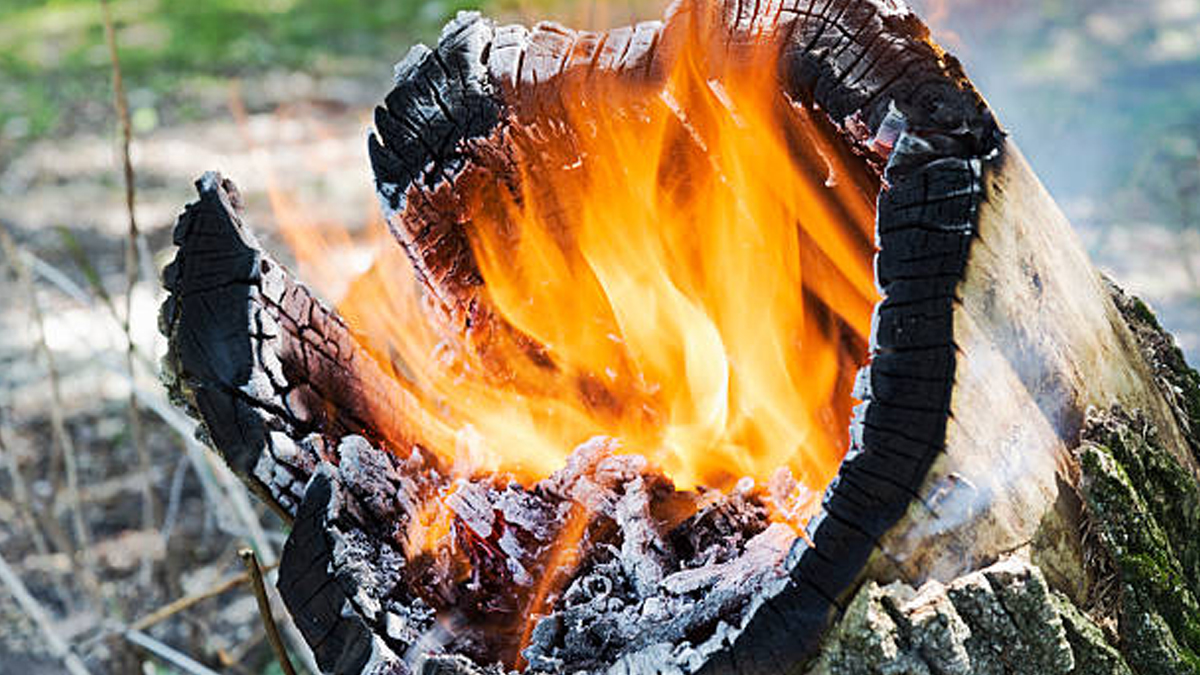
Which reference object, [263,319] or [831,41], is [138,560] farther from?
[831,41]

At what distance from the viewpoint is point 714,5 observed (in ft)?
5.91

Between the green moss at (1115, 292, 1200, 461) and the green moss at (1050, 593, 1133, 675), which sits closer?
the green moss at (1050, 593, 1133, 675)

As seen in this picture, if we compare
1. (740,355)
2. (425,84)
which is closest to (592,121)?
(425,84)

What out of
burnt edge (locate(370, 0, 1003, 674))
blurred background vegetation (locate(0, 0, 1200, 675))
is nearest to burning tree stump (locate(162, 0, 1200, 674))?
burnt edge (locate(370, 0, 1003, 674))

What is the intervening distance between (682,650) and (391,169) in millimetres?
1063

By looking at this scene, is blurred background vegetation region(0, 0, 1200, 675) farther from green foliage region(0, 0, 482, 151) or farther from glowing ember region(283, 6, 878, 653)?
glowing ember region(283, 6, 878, 653)

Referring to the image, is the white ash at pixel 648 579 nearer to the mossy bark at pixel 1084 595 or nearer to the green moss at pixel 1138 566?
the mossy bark at pixel 1084 595

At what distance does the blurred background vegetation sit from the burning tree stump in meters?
0.31

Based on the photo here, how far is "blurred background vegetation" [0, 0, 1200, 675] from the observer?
11.8ft

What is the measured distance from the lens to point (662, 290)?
2.15 metres

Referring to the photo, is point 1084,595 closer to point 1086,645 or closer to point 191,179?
point 1086,645

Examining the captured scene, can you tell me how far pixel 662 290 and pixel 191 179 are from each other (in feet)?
17.8

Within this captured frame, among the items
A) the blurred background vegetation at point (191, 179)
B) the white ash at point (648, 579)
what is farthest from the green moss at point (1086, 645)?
the blurred background vegetation at point (191, 179)

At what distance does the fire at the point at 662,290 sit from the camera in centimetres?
187
